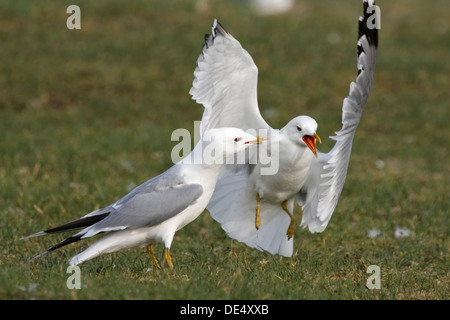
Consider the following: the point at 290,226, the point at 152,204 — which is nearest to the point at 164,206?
the point at 152,204

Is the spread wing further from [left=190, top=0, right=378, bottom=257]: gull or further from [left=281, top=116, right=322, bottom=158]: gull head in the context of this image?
[left=281, top=116, right=322, bottom=158]: gull head

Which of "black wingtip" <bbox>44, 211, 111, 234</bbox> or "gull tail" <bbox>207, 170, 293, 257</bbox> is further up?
"black wingtip" <bbox>44, 211, 111, 234</bbox>

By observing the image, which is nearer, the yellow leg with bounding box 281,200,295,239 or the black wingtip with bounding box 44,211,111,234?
the black wingtip with bounding box 44,211,111,234

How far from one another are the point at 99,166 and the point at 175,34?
517 cm

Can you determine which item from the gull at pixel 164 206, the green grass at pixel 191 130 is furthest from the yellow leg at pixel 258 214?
the gull at pixel 164 206

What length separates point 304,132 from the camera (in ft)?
19.7

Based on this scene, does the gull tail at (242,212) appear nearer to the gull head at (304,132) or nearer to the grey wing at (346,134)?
the grey wing at (346,134)

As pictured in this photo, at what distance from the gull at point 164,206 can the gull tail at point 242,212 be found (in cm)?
119

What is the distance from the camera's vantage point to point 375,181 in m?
9.10

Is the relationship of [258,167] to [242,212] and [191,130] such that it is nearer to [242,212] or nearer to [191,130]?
[242,212]

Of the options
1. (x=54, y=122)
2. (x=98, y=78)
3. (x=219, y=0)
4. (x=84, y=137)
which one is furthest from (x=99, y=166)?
(x=219, y=0)

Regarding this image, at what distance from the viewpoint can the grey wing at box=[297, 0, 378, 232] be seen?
548 centimetres

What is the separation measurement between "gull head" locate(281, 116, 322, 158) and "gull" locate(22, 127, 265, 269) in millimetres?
580

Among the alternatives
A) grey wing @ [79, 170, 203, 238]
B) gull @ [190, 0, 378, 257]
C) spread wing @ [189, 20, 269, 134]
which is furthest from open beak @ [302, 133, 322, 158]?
grey wing @ [79, 170, 203, 238]
